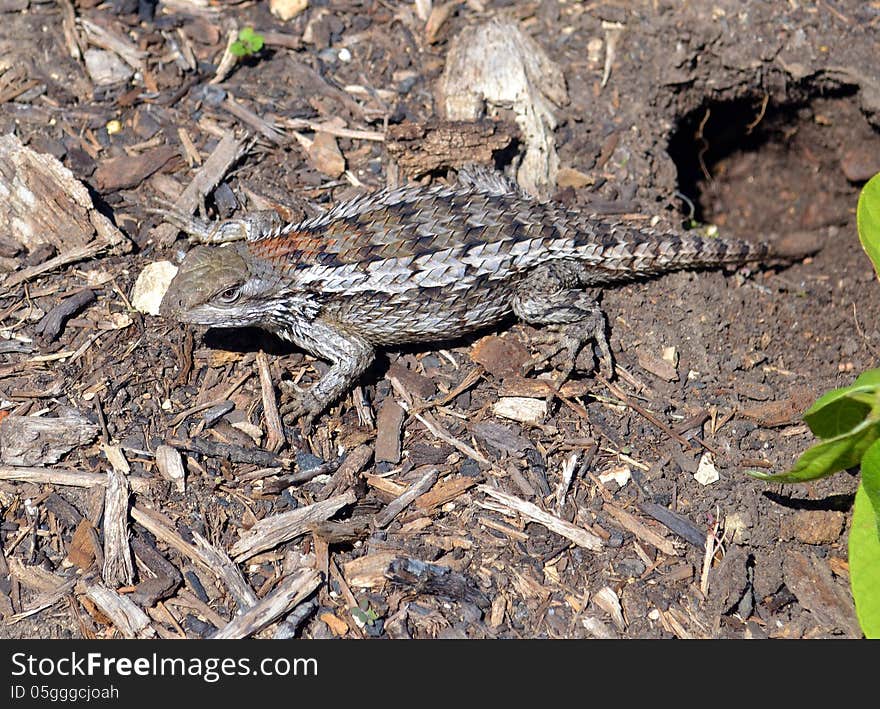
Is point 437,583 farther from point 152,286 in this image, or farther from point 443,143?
point 443,143

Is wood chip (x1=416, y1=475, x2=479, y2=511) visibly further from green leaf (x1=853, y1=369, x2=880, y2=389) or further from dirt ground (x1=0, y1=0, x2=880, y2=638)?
green leaf (x1=853, y1=369, x2=880, y2=389)

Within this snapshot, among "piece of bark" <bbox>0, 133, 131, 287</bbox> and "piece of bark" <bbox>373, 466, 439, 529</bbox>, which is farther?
"piece of bark" <bbox>0, 133, 131, 287</bbox>

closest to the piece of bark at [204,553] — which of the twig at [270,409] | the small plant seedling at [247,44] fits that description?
the twig at [270,409]


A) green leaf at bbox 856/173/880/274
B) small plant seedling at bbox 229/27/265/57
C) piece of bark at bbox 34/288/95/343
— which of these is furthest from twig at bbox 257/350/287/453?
green leaf at bbox 856/173/880/274

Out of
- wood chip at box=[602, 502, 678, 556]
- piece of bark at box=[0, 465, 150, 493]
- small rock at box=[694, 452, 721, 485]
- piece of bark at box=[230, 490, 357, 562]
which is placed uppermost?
piece of bark at box=[0, 465, 150, 493]

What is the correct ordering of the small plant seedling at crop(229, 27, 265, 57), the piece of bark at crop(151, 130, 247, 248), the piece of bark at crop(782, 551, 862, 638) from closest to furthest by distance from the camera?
the piece of bark at crop(782, 551, 862, 638), the piece of bark at crop(151, 130, 247, 248), the small plant seedling at crop(229, 27, 265, 57)

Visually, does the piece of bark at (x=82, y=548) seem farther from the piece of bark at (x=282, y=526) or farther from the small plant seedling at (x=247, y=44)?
the small plant seedling at (x=247, y=44)

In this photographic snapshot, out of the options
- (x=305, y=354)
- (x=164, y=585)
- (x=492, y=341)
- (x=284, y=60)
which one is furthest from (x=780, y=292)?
(x=164, y=585)
